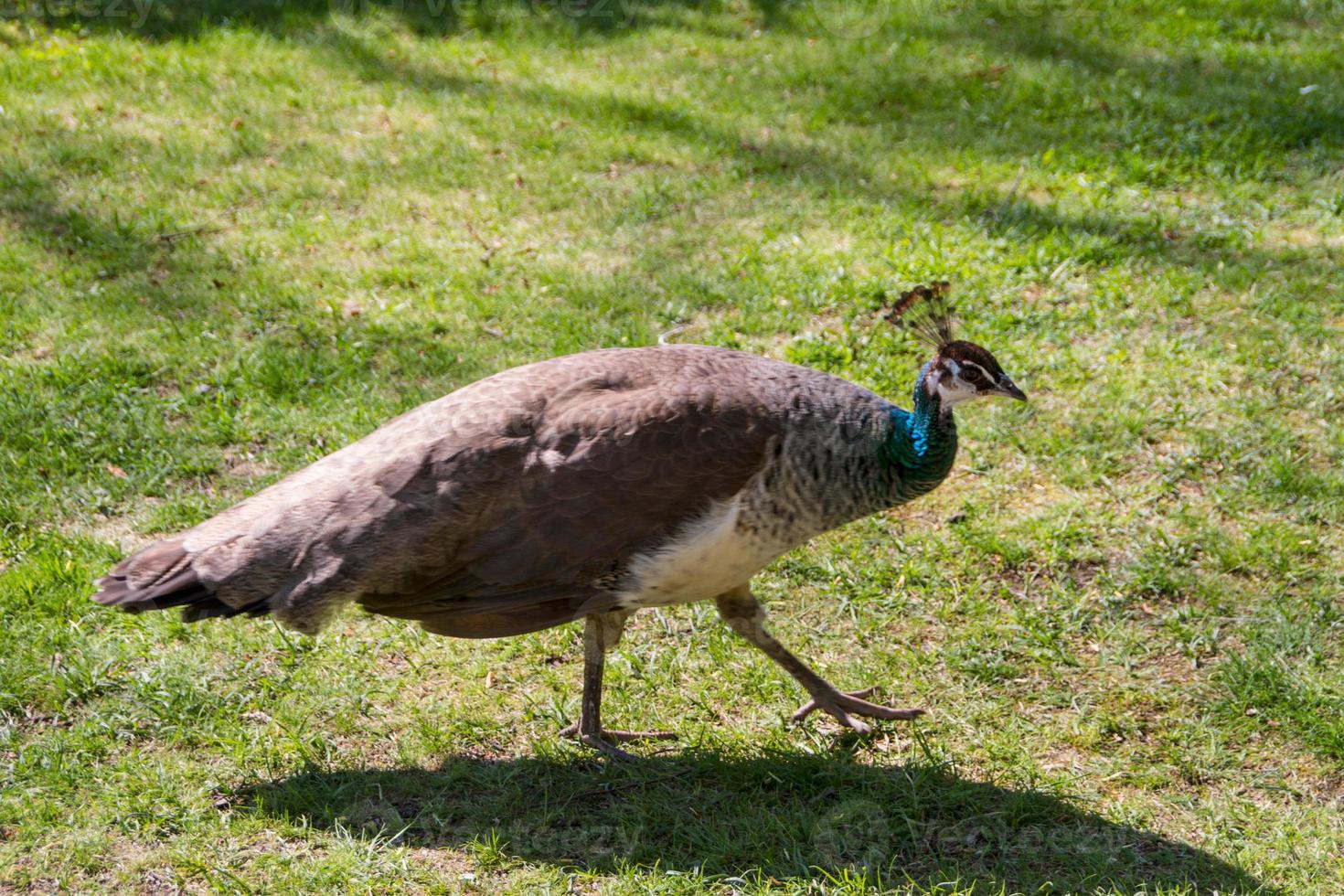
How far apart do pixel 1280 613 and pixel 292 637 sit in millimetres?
3428

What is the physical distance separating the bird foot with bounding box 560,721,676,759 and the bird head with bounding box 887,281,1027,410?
1.39m

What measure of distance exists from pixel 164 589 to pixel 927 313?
2.43 m

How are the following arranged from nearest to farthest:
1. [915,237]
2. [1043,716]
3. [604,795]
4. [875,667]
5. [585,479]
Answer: [585,479] < [604,795] < [1043,716] < [875,667] < [915,237]

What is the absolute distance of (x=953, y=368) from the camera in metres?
3.63

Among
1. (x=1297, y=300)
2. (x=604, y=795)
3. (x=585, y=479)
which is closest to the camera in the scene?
(x=585, y=479)

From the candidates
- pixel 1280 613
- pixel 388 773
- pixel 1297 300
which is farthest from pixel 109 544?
pixel 1297 300

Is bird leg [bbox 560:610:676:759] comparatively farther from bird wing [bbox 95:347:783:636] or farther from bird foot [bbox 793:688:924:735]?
bird foot [bbox 793:688:924:735]

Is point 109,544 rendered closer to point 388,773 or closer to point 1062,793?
point 388,773

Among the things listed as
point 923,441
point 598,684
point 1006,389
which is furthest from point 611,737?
point 1006,389

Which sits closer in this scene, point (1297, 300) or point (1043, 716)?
point (1043, 716)

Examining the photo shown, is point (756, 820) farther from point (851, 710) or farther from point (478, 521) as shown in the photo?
point (478, 521)

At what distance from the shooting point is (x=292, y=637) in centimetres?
417

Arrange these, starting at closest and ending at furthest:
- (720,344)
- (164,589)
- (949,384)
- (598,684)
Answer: (164,589) → (949,384) → (598,684) → (720,344)

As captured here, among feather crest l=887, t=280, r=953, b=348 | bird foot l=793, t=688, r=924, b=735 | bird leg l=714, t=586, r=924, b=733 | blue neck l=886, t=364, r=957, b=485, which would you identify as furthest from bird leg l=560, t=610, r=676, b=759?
feather crest l=887, t=280, r=953, b=348
